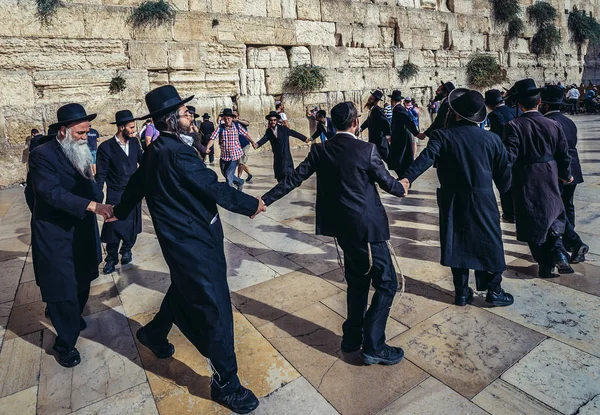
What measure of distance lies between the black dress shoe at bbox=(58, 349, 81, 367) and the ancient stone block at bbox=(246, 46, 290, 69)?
11875 millimetres

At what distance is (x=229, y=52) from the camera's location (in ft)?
42.8

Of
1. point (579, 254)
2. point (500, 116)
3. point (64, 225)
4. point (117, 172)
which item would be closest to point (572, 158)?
point (579, 254)

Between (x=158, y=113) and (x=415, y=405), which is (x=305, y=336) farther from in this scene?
(x=158, y=113)

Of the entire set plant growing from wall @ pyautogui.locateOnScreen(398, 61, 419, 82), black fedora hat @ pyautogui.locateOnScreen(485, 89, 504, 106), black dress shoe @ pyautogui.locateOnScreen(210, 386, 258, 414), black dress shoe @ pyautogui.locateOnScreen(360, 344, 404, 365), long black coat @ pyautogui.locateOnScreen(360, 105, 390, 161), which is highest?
plant growing from wall @ pyautogui.locateOnScreen(398, 61, 419, 82)

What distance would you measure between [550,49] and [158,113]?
24.0 metres

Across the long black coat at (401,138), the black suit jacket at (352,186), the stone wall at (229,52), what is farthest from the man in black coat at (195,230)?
the stone wall at (229,52)

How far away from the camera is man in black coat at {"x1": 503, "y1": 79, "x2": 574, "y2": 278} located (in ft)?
12.4

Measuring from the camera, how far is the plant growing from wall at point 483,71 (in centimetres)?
1820

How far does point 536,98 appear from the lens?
3801 millimetres

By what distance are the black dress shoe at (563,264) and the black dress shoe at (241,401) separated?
9.86 feet

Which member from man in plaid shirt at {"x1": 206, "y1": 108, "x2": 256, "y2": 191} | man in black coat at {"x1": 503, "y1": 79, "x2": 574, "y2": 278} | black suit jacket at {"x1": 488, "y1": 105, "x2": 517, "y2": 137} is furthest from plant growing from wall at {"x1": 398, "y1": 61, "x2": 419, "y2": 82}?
man in black coat at {"x1": 503, "y1": 79, "x2": 574, "y2": 278}

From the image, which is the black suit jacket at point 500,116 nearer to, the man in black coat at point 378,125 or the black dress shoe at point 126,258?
the man in black coat at point 378,125

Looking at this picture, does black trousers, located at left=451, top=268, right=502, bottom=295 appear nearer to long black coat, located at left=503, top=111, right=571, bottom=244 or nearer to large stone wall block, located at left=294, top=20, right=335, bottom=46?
long black coat, located at left=503, top=111, right=571, bottom=244

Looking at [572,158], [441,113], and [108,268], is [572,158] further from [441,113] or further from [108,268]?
[108,268]
